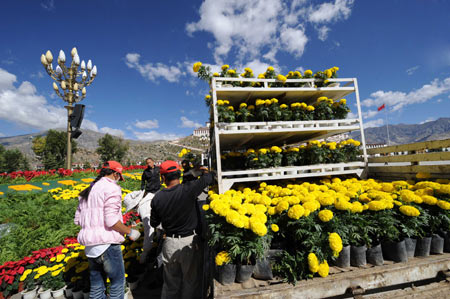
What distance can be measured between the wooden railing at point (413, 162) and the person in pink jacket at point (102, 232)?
6.43 meters

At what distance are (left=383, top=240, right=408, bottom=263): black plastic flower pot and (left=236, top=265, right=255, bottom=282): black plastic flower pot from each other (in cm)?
200

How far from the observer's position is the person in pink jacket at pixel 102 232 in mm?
2570

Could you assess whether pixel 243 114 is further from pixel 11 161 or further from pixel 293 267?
pixel 11 161

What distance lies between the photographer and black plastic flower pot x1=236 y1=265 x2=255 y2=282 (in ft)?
7.83

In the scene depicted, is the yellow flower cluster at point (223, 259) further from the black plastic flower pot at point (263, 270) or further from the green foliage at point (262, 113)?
the green foliage at point (262, 113)

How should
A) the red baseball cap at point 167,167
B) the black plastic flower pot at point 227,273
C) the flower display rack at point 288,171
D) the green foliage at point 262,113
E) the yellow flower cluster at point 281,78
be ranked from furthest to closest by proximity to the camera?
the yellow flower cluster at point 281,78
the green foliage at point 262,113
the flower display rack at point 288,171
the red baseball cap at point 167,167
the black plastic flower pot at point 227,273

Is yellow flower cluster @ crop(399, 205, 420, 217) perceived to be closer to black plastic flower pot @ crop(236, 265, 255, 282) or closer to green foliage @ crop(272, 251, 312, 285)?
green foliage @ crop(272, 251, 312, 285)

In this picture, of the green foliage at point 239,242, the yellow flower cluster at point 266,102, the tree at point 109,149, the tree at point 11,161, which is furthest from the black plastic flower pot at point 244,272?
the tree at point 11,161

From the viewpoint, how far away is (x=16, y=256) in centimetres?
387

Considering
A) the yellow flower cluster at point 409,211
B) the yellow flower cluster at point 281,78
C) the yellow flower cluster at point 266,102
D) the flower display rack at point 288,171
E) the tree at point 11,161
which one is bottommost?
the yellow flower cluster at point 409,211

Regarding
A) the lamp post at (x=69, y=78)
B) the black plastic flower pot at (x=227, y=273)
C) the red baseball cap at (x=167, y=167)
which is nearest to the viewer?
the black plastic flower pot at (x=227, y=273)

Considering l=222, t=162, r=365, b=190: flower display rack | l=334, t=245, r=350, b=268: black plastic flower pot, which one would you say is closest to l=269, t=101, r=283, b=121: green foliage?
l=222, t=162, r=365, b=190: flower display rack

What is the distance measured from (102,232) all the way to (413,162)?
7008mm

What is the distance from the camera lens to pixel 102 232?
2.58 meters
